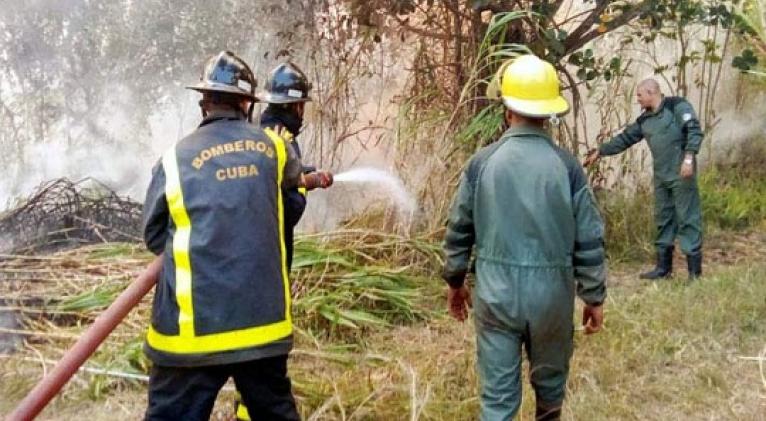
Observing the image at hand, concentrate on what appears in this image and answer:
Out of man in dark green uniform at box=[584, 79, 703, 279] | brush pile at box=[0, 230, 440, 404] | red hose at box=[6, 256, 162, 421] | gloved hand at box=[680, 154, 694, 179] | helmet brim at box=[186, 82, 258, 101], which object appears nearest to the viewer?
red hose at box=[6, 256, 162, 421]

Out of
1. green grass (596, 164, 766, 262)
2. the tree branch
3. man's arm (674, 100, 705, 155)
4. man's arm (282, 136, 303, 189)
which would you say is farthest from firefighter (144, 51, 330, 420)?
green grass (596, 164, 766, 262)

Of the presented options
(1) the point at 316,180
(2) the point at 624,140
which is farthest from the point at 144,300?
(2) the point at 624,140

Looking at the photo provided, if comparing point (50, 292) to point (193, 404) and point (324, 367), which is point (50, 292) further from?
point (193, 404)

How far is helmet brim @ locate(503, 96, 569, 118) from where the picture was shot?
134 inches

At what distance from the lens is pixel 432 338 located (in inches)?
200

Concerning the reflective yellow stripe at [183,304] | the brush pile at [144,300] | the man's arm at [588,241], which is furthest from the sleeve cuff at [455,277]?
the brush pile at [144,300]

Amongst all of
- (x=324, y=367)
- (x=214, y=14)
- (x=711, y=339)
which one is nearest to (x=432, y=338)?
(x=324, y=367)

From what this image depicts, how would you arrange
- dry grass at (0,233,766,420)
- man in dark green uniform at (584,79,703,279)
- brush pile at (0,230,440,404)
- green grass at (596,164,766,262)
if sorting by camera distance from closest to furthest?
dry grass at (0,233,766,420), brush pile at (0,230,440,404), man in dark green uniform at (584,79,703,279), green grass at (596,164,766,262)

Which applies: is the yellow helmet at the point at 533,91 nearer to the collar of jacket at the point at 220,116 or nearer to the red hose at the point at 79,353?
the collar of jacket at the point at 220,116

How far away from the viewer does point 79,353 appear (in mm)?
2959

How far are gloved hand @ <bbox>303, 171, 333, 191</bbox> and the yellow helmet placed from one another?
83cm

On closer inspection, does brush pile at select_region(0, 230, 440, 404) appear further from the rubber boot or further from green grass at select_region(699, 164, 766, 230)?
green grass at select_region(699, 164, 766, 230)

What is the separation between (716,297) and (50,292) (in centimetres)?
423

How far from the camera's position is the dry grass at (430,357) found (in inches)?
161
